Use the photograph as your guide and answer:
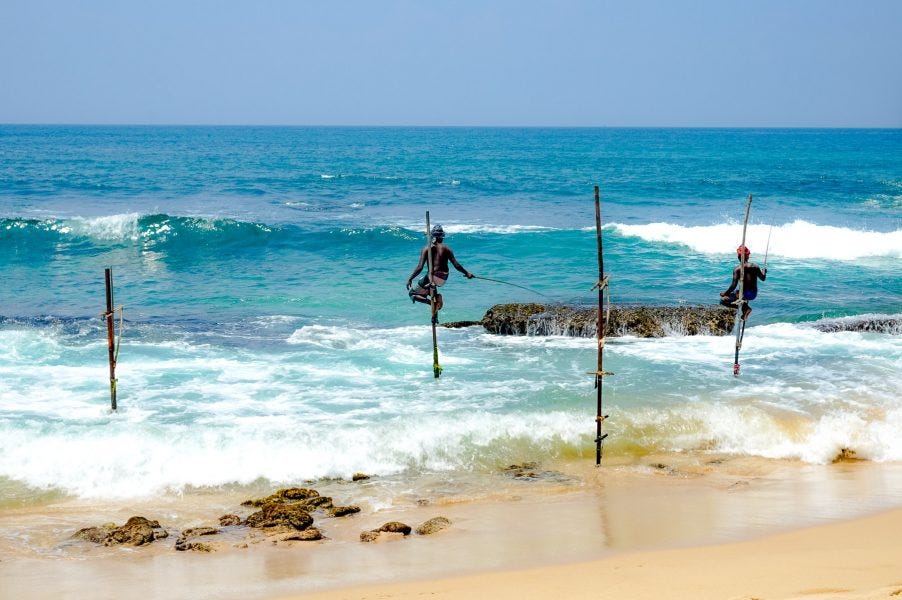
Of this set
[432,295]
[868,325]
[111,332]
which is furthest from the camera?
[868,325]

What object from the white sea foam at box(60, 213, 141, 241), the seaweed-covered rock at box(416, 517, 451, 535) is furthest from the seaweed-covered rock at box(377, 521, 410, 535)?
the white sea foam at box(60, 213, 141, 241)

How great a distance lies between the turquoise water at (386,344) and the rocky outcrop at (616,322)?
1.07ft

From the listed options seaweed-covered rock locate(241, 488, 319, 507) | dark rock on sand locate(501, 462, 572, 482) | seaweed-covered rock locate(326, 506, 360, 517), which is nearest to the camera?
seaweed-covered rock locate(326, 506, 360, 517)

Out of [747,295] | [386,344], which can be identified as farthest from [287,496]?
[747,295]

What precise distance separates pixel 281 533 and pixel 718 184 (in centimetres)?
4103

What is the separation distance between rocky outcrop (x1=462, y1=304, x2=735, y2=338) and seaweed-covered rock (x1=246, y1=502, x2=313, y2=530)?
7.26 metres

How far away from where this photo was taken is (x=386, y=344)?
14219 millimetres

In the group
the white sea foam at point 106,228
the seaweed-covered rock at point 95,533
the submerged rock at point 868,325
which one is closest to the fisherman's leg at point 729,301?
the submerged rock at point 868,325

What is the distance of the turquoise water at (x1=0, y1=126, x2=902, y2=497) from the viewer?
32.1ft

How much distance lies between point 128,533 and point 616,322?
354 inches

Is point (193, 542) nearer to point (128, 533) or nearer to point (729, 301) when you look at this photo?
point (128, 533)

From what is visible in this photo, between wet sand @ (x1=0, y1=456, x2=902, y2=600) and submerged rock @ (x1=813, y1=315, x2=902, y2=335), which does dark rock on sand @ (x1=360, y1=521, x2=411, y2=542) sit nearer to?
wet sand @ (x1=0, y1=456, x2=902, y2=600)

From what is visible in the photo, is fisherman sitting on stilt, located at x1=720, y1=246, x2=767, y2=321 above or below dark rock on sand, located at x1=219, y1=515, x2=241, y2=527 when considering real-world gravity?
above

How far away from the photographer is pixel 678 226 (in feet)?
90.3
